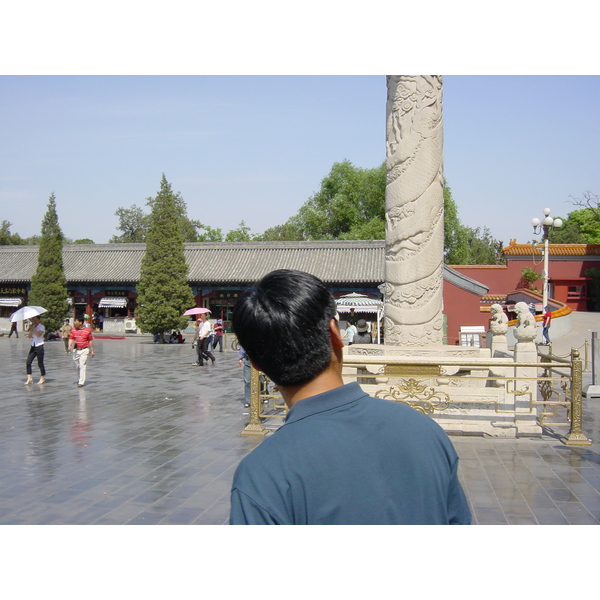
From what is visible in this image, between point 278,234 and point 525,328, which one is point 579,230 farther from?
point 525,328

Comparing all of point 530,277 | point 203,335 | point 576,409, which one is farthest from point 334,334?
point 530,277

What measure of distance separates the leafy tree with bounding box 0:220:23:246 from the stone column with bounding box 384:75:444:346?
50.1 meters

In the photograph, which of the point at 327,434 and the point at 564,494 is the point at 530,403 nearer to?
the point at 564,494

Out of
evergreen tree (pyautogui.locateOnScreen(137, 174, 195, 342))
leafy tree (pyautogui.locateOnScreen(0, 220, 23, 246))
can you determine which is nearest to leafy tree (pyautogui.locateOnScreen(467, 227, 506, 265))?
evergreen tree (pyautogui.locateOnScreen(137, 174, 195, 342))

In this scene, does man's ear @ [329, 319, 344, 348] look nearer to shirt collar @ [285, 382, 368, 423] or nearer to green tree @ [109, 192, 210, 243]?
shirt collar @ [285, 382, 368, 423]

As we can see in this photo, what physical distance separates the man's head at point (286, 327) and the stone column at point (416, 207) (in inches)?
265

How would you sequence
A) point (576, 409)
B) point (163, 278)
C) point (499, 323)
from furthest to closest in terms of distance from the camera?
point (163, 278), point (499, 323), point (576, 409)

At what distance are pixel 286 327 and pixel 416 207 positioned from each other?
22.5 ft

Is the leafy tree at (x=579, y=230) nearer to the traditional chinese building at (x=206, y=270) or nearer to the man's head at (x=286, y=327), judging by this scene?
the traditional chinese building at (x=206, y=270)

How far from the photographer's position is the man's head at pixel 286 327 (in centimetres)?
149

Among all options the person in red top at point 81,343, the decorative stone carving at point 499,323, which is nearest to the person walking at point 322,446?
the person in red top at point 81,343

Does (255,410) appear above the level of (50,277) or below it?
below

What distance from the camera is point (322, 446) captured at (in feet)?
4.56

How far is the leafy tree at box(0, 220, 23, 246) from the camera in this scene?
169 feet
